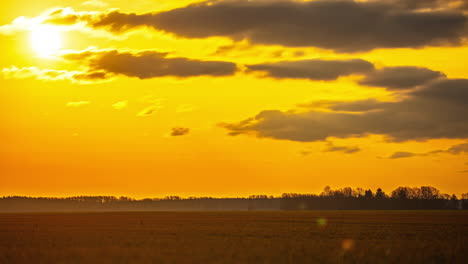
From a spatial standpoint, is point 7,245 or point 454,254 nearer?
point 454,254

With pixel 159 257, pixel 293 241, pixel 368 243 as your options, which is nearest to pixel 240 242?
pixel 293 241

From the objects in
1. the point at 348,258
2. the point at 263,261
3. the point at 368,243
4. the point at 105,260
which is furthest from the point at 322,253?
the point at 105,260

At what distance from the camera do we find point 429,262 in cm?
3209

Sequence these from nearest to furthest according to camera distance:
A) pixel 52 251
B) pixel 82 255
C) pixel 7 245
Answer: pixel 82 255 → pixel 52 251 → pixel 7 245

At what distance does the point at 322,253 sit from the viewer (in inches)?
1411

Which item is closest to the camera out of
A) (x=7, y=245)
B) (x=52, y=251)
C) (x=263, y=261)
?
(x=263, y=261)

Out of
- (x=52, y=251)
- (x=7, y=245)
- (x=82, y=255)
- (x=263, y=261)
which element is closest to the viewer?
(x=263, y=261)

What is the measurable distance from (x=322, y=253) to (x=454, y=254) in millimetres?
7372

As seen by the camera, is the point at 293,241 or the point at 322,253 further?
the point at 293,241

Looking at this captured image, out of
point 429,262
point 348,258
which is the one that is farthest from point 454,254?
point 348,258

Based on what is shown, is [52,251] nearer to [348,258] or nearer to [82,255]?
[82,255]

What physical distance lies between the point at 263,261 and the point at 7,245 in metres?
19.9

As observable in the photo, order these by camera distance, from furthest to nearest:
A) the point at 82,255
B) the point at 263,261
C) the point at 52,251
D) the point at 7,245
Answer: the point at 7,245 → the point at 52,251 → the point at 82,255 → the point at 263,261

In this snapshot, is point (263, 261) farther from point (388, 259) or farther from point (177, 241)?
point (177, 241)
